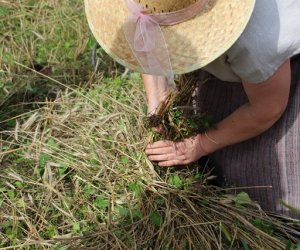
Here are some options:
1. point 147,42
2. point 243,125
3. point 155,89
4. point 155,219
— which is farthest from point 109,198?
point 147,42

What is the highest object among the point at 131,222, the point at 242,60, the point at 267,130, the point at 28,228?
the point at 242,60

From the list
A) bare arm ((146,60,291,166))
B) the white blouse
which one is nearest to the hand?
A: bare arm ((146,60,291,166))

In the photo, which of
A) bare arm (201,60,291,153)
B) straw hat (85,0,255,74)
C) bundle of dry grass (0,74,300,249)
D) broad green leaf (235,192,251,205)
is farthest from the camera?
broad green leaf (235,192,251,205)

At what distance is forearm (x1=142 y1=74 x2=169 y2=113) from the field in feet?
0.35

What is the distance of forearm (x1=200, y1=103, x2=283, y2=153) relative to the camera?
1.49 m

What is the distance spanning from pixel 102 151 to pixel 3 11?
1419mm

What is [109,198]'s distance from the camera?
173cm

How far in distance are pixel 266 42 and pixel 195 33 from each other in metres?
0.18

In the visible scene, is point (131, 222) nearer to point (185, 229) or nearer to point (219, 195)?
point (185, 229)

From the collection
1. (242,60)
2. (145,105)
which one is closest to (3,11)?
(145,105)

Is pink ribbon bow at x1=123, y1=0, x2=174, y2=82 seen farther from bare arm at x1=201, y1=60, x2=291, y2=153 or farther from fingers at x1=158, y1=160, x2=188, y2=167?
fingers at x1=158, y1=160, x2=188, y2=167

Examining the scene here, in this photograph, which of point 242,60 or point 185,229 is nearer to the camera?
point 242,60

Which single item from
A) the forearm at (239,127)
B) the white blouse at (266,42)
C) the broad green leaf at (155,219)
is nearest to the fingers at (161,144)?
the forearm at (239,127)

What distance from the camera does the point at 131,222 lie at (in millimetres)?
1638
